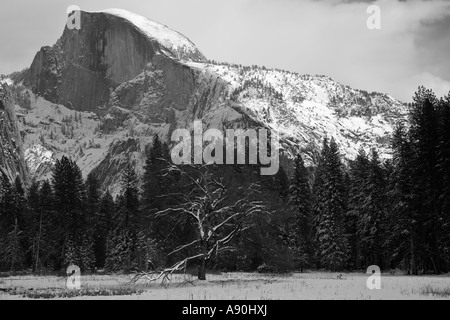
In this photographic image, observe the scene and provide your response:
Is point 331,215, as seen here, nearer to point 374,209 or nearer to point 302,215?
point 374,209

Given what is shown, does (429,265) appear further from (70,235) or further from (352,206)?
(70,235)

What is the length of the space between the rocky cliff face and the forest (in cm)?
10273

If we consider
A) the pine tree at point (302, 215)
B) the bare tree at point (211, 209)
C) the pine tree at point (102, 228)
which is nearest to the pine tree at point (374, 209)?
the pine tree at point (302, 215)

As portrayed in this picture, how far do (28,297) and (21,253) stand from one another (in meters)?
39.1

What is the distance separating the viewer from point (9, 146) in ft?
557

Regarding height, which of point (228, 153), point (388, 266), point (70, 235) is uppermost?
point (228, 153)

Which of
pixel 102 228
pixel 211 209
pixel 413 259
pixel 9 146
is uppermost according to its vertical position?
pixel 9 146

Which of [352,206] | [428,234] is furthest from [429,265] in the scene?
[352,206]

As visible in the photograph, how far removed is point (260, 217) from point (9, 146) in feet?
A: 508

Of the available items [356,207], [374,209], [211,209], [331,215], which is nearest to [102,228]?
[331,215]

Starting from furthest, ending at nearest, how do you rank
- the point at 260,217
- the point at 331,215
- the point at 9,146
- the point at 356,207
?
1. the point at 9,146
2. the point at 356,207
3. the point at 331,215
4. the point at 260,217

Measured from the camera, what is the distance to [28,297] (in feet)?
70.3

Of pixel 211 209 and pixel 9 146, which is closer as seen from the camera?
pixel 211 209

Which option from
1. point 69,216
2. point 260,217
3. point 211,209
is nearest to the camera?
point 211,209
